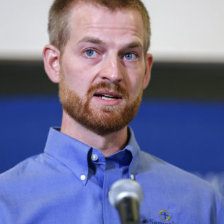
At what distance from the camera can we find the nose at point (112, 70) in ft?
4.01

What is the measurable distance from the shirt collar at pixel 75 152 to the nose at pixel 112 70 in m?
0.19

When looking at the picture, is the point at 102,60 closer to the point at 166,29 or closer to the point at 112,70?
the point at 112,70

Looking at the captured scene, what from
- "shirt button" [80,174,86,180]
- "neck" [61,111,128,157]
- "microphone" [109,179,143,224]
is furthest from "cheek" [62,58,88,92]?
"microphone" [109,179,143,224]

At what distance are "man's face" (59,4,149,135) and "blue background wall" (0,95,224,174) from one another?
23.5 inches

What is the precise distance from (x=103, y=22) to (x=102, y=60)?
0.10 meters

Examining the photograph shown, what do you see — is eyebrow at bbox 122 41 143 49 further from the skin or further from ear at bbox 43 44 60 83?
ear at bbox 43 44 60 83

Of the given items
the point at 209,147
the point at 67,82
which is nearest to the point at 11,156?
the point at 67,82

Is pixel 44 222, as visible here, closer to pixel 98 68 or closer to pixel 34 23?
pixel 98 68

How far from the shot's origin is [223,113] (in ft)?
6.52

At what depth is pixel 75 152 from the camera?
128 cm

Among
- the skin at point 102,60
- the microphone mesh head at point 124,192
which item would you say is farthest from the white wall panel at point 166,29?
the microphone mesh head at point 124,192

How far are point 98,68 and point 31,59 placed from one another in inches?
26.8

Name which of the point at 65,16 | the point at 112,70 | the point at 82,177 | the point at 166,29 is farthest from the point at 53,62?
the point at 166,29

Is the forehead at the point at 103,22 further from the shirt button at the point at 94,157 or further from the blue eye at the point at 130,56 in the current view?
the shirt button at the point at 94,157
